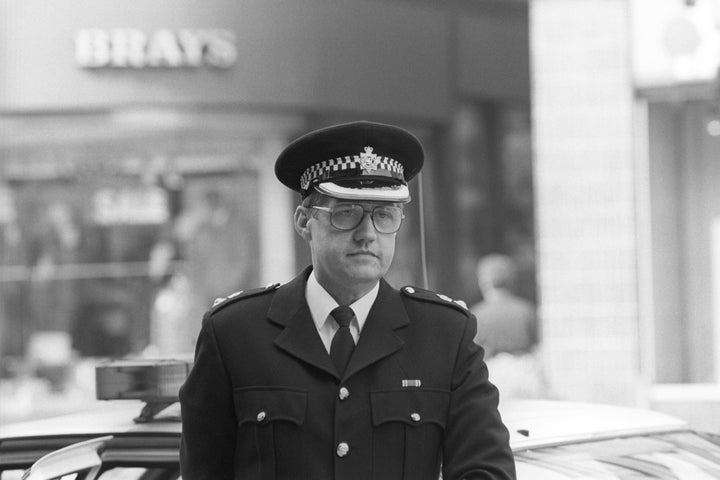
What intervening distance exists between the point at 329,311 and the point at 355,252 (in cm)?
17

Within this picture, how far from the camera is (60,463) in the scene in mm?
3629

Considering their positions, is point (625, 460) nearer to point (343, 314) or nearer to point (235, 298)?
point (343, 314)

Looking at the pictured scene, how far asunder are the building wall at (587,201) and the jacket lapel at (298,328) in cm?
657

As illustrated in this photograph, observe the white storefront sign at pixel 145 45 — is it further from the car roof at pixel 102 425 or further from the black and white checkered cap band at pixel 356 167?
the black and white checkered cap band at pixel 356 167

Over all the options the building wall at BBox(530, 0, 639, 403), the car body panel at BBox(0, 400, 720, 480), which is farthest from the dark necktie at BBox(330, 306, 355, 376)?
the building wall at BBox(530, 0, 639, 403)

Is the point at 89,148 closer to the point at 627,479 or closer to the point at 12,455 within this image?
the point at 12,455

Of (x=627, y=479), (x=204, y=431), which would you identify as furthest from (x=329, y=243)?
(x=627, y=479)

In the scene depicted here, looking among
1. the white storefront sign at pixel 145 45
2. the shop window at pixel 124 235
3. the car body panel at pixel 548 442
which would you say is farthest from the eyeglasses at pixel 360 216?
the shop window at pixel 124 235

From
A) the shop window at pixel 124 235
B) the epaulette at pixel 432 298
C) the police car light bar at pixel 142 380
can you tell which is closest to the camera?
the epaulette at pixel 432 298

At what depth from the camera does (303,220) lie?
9.68 feet

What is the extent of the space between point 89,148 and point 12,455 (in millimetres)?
10024

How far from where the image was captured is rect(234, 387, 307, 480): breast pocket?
9.20 feet

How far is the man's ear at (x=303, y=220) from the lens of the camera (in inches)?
116

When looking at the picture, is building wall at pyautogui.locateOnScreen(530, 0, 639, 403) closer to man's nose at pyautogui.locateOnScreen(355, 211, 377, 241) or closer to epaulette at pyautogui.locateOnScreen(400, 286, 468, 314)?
epaulette at pyautogui.locateOnScreen(400, 286, 468, 314)
